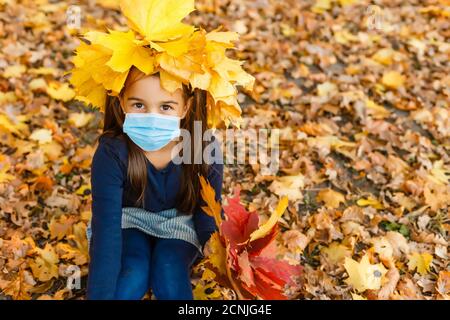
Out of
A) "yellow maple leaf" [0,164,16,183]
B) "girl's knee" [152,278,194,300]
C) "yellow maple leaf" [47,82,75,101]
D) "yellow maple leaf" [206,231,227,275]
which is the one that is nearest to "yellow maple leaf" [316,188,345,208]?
"girl's knee" [152,278,194,300]

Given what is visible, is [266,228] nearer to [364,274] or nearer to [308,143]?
[364,274]

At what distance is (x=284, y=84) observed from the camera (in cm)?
427

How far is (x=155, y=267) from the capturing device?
8.09ft

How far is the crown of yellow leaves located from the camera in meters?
2.05

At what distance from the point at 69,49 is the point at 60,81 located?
0.51 meters

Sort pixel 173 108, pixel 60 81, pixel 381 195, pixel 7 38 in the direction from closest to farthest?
pixel 173 108
pixel 381 195
pixel 60 81
pixel 7 38

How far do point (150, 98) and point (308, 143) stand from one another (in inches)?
68.3

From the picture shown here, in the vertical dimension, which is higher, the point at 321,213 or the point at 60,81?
the point at 60,81

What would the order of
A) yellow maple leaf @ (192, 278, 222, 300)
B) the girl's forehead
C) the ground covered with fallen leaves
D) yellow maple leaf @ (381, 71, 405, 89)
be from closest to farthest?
the girl's forehead
yellow maple leaf @ (192, 278, 222, 300)
the ground covered with fallen leaves
yellow maple leaf @ (381, 71, 405, 89)

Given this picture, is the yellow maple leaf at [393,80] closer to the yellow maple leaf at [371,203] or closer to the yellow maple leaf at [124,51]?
the yellow maple leaf at [371,203]

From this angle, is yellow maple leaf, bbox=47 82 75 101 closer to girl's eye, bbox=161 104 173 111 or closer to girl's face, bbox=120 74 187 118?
girl's face, bbox=120 74 187 118

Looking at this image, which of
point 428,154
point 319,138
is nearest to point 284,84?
point 319,138

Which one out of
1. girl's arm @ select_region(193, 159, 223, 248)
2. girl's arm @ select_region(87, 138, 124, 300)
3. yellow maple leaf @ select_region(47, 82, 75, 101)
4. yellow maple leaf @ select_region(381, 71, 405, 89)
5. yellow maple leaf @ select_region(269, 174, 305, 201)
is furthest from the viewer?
yellow maple leaf @ select_region(381, 71, 405, 89)
